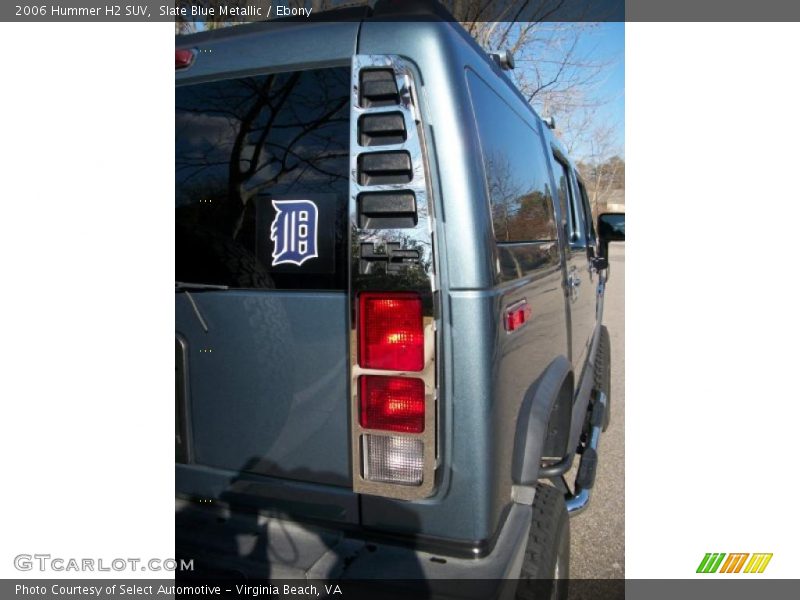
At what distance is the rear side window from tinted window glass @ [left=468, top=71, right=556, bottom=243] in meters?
0.47

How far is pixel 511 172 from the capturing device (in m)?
2.18

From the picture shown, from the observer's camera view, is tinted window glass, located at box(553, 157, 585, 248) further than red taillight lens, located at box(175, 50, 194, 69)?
Yes

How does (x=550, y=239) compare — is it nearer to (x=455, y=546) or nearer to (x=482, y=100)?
(x=482, y=100)

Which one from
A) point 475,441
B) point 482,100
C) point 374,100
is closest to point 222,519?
point 475,441

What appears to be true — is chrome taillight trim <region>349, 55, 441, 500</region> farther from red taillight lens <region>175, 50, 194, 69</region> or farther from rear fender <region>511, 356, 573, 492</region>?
red taillight lens <region>175, 50, 194, 69</region>

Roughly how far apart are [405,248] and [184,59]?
1057 mm

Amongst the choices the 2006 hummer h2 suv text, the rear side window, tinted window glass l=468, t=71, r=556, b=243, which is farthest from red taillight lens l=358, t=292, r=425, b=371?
tinted window glass l=468, t=71, r=556, b=243

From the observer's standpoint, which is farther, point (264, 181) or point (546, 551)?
point (546, 551)

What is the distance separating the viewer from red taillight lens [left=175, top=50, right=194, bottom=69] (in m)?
1.96

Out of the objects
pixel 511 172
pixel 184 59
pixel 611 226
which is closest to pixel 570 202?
pixel 611 226

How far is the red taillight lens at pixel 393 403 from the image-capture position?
5.49ft

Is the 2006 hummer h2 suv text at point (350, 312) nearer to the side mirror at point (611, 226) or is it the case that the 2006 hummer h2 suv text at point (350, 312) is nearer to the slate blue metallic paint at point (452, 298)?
the slate blue metallic paint at point (452, 298)

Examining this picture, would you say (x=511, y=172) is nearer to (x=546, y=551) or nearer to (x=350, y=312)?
(x=350, y=312)

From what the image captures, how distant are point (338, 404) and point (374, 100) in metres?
0.91
